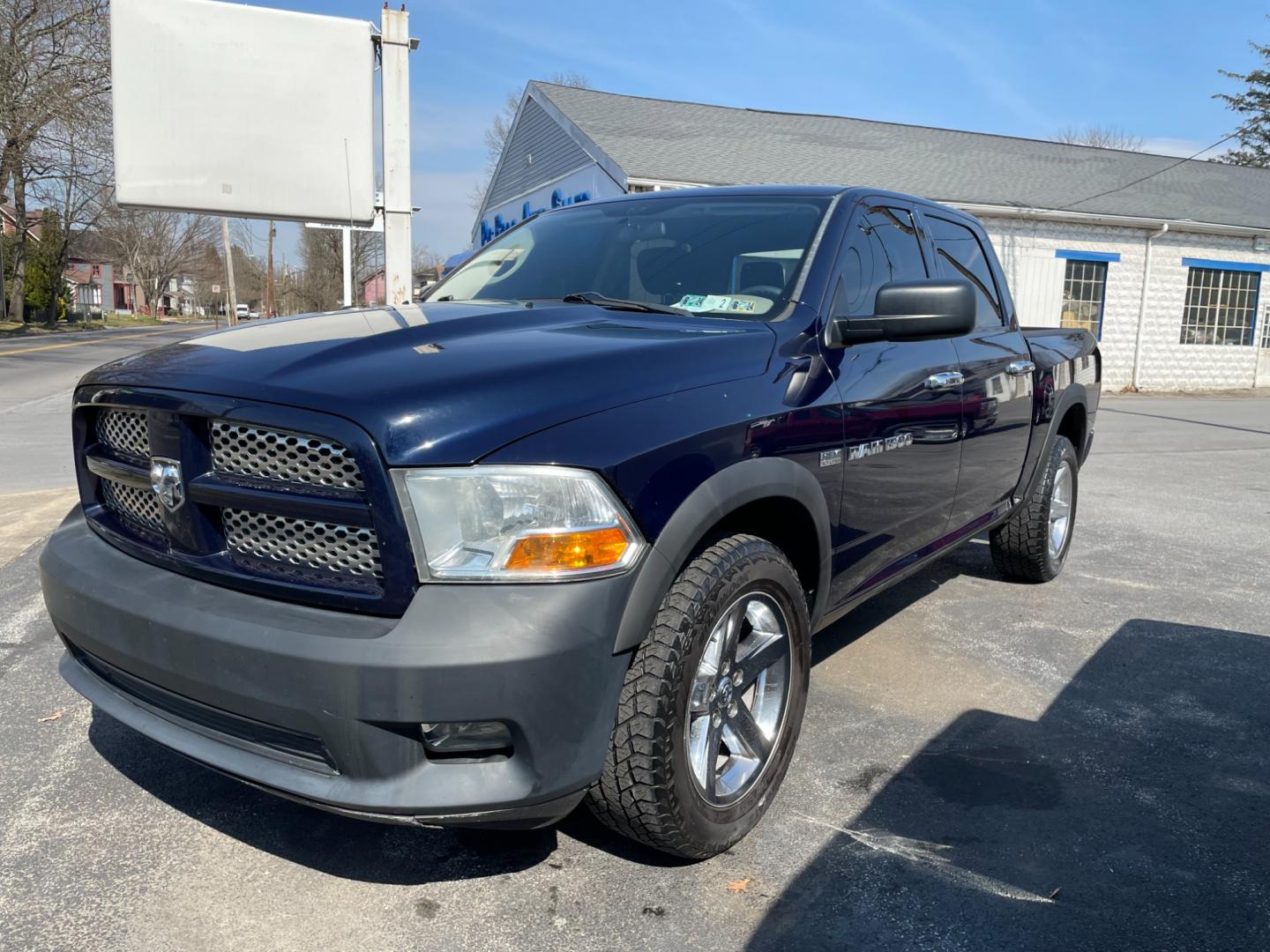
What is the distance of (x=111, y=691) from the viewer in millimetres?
2391

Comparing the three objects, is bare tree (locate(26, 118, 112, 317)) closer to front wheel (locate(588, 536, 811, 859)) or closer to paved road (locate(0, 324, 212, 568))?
paved road (locate(0, 324, 212, 568))

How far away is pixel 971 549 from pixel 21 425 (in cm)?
993

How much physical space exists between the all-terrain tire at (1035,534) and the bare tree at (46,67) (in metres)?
28.1

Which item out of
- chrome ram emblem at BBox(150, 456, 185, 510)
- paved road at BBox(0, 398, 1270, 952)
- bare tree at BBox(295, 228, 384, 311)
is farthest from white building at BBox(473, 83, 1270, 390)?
bare tree at BBox(295, 228, 384, 311)

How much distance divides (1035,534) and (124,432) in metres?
4.14

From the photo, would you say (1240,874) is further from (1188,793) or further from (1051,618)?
(1051,618)

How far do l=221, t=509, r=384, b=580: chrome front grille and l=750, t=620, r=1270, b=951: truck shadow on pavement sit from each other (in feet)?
4.05

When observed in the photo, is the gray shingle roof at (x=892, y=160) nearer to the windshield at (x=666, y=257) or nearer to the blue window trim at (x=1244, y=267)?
the blue window trim at (x=1244, y=267)

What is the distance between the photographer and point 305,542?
6.72ft

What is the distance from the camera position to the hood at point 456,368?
1.96m

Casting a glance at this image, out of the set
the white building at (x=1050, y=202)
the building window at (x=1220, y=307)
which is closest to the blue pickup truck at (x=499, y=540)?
the white building at (x=1050, y=202)

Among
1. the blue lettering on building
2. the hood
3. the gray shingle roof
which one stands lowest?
the hood

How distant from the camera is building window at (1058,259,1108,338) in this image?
65.5 feet

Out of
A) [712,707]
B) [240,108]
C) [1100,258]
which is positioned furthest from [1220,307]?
[712,707]
